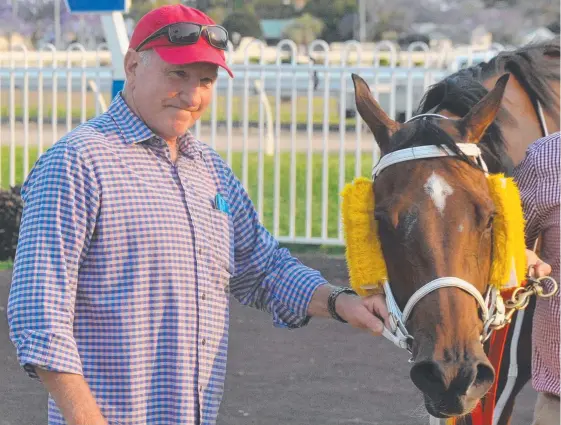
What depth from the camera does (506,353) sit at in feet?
13.3

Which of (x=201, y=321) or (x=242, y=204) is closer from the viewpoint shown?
(x=201, y=321)

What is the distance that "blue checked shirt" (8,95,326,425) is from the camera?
102 inches

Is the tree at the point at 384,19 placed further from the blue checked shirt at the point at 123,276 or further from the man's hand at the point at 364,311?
the blue checked shirt at the point at 123,276

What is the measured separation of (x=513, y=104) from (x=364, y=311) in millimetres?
1471

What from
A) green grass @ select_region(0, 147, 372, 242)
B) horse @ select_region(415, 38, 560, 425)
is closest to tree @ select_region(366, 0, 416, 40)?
green grass @ select_region(0, 147, 372, 242)

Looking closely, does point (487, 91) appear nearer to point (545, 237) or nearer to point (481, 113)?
point (481, 113)

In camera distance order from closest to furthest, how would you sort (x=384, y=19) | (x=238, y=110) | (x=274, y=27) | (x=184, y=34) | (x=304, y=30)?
(x=184, y=34), (x=238, y=110), (x=304, y=30), (x=274, y=27), (x=384, y=19)

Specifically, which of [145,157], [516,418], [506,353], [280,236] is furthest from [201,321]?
[280,236]

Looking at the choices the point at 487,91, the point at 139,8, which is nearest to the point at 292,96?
the point at 487,91

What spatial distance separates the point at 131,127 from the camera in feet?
9.28

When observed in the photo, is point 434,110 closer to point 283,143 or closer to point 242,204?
point 242,204

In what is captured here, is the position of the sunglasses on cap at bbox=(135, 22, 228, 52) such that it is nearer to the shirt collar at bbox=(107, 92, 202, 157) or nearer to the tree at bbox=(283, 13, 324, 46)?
the shirt collar at bbox=(107, 92, 202, 157)

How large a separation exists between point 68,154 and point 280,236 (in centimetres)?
779

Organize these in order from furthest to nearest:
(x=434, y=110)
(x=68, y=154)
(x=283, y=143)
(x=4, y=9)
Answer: (x=4, y=9) → (x=283, y=143) → (x=434, y=110) → (x=68, y=154)
